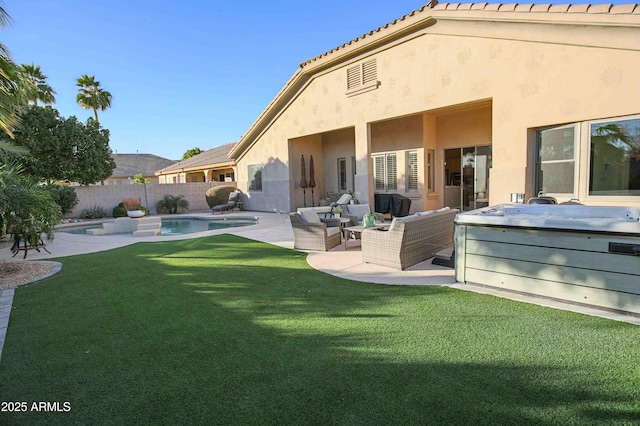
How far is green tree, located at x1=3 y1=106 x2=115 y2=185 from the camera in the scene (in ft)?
51.9

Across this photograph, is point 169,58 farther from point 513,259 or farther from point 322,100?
point 513,259

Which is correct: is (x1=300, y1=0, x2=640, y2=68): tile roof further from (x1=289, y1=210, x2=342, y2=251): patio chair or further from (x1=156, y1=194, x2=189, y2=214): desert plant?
(x1=156, y1=194, x2=189, y2=214): desert plant

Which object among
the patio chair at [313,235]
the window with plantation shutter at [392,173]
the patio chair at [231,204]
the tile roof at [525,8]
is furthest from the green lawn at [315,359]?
the patio chair at [231,204]

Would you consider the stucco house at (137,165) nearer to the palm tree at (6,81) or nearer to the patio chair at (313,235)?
the palm tree at (6,81)

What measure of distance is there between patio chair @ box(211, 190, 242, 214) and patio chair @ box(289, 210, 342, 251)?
37.3 ft

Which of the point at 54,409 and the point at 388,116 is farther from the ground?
the point at 388,116

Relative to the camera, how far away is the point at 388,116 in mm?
11125

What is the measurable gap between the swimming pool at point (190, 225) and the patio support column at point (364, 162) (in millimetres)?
5716

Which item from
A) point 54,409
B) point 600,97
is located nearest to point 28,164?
point 54,409

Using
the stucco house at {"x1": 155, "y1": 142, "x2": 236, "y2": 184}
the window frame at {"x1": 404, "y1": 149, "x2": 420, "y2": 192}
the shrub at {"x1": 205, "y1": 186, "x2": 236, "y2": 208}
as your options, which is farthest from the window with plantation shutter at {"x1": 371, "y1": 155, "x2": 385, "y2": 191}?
the stucco house at {"x1": 155, "y1": 142, "x2": 236, "y2": 184}

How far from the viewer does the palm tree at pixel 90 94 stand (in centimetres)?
2823

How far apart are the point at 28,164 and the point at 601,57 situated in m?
22.0

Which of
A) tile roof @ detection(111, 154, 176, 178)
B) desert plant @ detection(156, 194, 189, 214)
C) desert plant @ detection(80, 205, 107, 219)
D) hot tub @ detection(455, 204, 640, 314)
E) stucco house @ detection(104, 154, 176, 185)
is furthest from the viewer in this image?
tile roof @ detection(111, 154, 176, 178)

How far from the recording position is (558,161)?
782 centimetres
